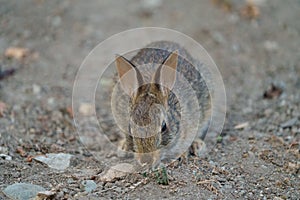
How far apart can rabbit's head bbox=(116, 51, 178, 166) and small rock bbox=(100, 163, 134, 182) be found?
0.65 feet

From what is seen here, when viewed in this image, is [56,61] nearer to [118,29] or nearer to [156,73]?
[118,29]

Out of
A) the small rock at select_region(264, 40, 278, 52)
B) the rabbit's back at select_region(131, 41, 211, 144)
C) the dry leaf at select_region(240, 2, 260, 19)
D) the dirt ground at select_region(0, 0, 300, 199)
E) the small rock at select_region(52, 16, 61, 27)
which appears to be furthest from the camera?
the dry leaf at select_region(240, 2, 260, 19)

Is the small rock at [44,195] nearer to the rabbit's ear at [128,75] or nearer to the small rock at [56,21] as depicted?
the rabbit's ear at [128,75]

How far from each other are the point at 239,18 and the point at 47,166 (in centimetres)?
586

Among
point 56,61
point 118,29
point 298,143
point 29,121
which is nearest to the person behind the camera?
point 298,143

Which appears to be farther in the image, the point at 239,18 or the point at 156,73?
the point at 239,18

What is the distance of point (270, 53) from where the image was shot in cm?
938

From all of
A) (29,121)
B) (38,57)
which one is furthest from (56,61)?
(29,121)

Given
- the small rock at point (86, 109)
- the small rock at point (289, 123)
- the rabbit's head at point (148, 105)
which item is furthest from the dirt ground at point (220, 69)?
the rabbit's head at point (148, 105)

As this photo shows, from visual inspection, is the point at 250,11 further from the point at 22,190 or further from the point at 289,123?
the point at 22,190

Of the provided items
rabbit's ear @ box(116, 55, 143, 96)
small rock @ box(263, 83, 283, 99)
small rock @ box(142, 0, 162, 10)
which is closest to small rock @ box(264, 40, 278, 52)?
small rock @ box(263, 83, 283, 99)

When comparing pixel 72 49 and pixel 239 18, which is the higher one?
pixel 239 18

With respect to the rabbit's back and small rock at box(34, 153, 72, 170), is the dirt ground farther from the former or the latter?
the rabbit's back

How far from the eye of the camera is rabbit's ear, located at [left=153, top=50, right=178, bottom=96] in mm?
5426
